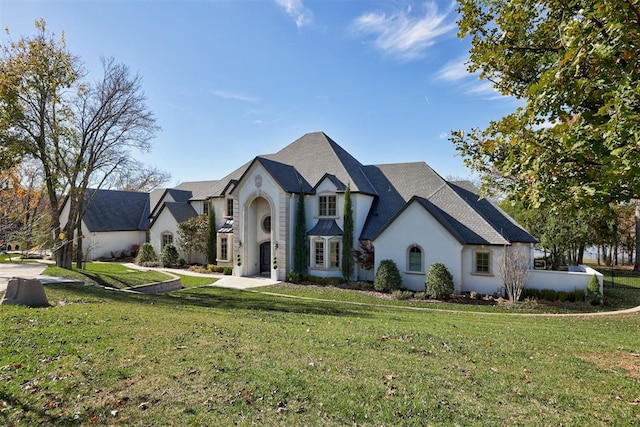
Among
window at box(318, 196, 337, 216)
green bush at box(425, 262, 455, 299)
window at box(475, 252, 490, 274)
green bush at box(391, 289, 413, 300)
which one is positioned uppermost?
window at box(318, 196, 337, 216)

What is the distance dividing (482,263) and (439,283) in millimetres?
2897

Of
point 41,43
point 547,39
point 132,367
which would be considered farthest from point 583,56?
point 41,43

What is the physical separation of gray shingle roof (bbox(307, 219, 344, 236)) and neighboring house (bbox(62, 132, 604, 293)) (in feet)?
0.25

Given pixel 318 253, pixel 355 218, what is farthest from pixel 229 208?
pixel 355 218

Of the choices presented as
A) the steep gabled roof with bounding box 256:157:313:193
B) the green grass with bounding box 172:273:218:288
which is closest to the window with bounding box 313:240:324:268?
the steep gabled roof with bounding box 256:157:313:193

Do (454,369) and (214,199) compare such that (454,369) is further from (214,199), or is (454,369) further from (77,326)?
(214,199)

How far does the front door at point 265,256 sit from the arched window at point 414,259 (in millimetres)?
11645

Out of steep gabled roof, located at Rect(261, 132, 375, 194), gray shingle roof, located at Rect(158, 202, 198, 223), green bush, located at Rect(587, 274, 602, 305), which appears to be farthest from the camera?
gray shingle roof, located at Rect(158, 202, 198, 223)

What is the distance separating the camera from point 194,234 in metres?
31.9

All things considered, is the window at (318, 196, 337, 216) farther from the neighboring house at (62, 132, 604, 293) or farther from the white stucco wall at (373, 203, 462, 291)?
the white stucco wall at (373, 203, 462, 291)

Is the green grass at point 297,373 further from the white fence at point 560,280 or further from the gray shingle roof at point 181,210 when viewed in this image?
the gray shingle roof at point 181,210

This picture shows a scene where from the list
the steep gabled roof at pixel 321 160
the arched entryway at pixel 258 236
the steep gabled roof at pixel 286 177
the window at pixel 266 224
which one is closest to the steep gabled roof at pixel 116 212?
the arched entryway at pixel 258 236

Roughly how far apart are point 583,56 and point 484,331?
8161 millimetres

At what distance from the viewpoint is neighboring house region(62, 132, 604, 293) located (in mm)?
20734
